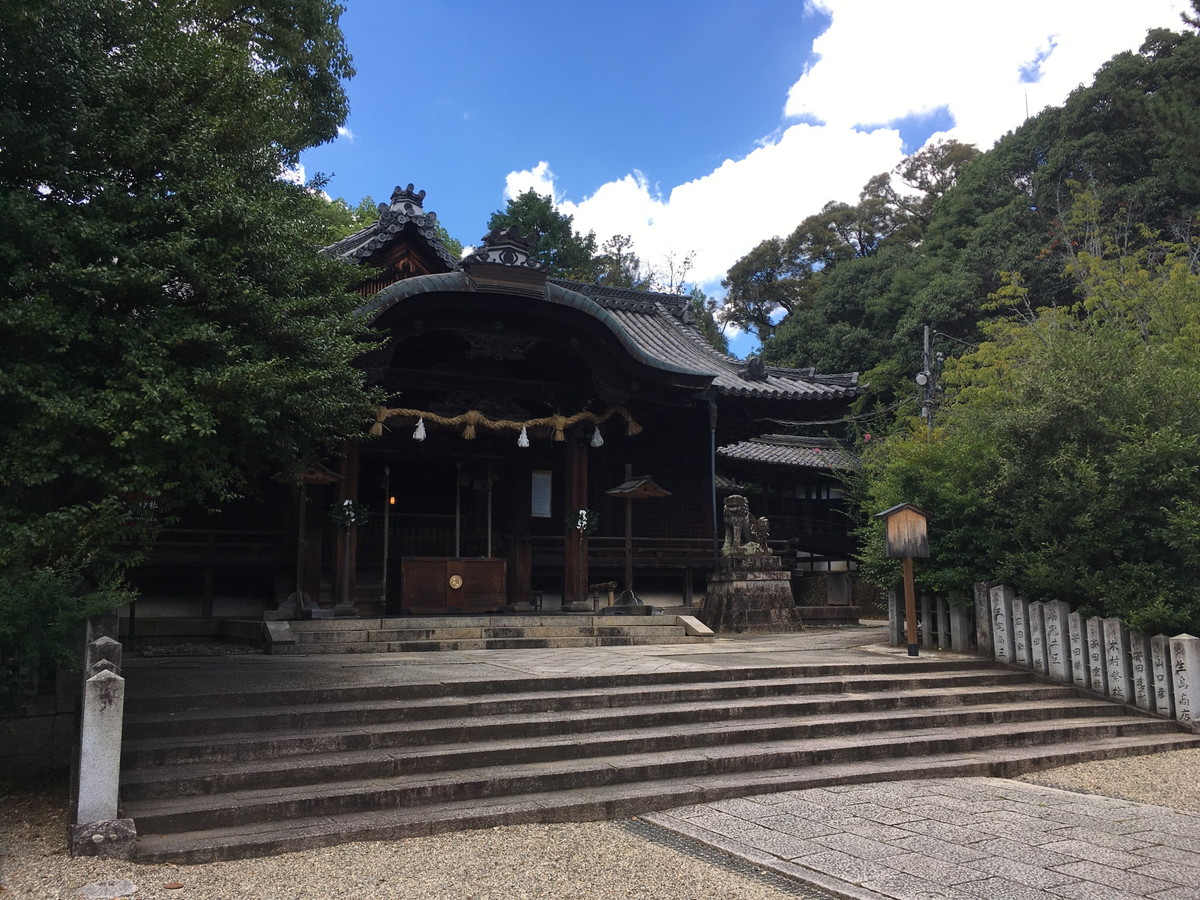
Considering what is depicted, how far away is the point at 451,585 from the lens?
12.8 metres

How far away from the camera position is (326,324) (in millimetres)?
7457

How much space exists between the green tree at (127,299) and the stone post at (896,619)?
25.4 ft

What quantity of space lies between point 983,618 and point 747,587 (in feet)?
13.0

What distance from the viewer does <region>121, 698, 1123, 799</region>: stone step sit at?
545cm

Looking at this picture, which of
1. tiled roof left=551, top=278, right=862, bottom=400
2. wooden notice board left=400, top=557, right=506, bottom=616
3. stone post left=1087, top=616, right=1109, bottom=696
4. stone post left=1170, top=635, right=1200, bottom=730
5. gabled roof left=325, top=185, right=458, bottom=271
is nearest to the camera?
stone post left=1170, top=635, right=1200, bottom=730

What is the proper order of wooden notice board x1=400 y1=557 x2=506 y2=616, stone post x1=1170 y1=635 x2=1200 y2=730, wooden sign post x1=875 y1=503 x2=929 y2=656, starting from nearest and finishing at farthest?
stone post x1=1170 y1=635 x2=1200 y2=730, wooden sign post x1=875 y1=503 x2=929 y2=656, wooden notice board x1=400 y1=557 x2=506 y2=616

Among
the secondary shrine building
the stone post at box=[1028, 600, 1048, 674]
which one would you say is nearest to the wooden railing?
the secondary shrine building

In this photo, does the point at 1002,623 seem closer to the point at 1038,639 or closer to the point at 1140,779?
the point at 1038,639

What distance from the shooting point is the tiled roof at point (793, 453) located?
21.5 m

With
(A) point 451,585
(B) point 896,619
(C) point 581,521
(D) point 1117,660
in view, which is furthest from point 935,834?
(C) point 581,521

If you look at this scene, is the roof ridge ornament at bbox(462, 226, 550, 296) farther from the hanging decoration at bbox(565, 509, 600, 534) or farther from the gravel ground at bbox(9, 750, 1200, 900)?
the gravel ground at bbox(9, 750, 1200, 900)

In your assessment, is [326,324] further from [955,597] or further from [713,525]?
[713,525]

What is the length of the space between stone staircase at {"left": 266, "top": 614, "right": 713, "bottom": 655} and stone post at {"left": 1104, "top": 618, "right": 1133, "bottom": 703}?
16.6 feet

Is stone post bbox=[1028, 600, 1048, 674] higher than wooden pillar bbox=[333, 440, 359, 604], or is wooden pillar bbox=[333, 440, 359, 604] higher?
wooden pillar bbox=[333, 440, 359, 604]
